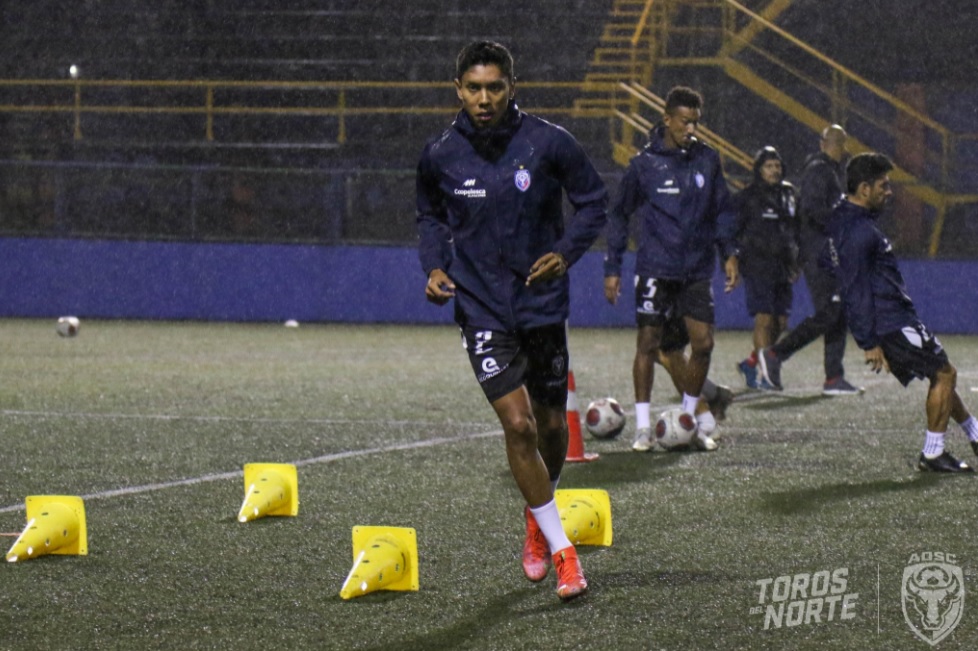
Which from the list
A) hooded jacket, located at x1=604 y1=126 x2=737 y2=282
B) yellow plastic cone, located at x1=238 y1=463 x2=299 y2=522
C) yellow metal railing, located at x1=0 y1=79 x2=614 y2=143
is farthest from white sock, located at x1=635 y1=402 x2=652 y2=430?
yellow metal railing, located at x1=0 y1=79 x2=614 y2=143

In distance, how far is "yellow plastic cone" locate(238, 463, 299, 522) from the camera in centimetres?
645

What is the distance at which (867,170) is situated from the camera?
303 inches

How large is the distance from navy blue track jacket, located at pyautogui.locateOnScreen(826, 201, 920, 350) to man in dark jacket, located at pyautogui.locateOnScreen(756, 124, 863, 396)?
4369 mm

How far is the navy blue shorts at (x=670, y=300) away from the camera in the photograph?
345 inches

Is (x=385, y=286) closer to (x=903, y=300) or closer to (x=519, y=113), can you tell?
(x=903, y=300)

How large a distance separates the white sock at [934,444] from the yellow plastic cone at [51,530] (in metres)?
4.24

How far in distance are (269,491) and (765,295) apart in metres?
7.27

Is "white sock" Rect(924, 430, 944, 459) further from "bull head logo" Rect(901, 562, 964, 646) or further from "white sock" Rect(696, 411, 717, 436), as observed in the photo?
"bull head logo" Rect(901, 562, 964, 646)

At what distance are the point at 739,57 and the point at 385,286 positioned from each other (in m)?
8.04

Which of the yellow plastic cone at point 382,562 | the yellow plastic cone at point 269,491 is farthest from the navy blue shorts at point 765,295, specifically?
the yellow plastic cone at point 382,562

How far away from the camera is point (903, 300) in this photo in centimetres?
Answer: 779

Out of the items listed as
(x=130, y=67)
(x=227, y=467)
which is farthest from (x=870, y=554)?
(x=130, y=67)

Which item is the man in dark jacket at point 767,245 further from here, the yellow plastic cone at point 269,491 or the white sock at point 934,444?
the yellow plastic cone at point 269,491

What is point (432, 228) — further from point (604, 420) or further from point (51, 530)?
point (604, 420)
